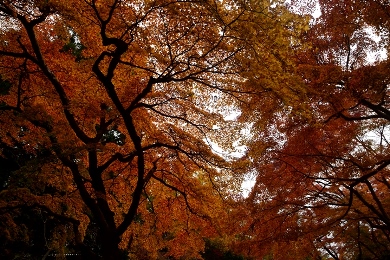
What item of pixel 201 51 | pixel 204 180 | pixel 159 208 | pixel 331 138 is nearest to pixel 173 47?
pixel 201 51

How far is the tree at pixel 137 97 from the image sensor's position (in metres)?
4.21

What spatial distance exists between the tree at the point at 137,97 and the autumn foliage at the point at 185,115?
0.03m

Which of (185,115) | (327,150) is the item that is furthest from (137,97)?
(327,150)

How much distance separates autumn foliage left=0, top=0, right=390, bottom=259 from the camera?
4.37 metres

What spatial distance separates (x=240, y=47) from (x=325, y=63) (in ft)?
8.04

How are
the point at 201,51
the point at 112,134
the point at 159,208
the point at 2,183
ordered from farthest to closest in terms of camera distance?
the point at 112,134 → the point at 2,183 → the point at 159,208 → the point at 201,51

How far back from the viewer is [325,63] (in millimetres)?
5977

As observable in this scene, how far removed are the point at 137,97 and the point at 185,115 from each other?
4.83 feet

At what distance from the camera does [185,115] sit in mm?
6781

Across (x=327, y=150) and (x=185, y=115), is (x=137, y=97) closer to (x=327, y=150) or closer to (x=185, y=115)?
(x=185, y=115)

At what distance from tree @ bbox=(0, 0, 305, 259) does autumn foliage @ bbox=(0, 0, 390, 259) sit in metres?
0.03

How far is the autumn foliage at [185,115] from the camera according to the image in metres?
A: 4.37

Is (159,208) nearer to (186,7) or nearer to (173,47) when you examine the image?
(173,47)

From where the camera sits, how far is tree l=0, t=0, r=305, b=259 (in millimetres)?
4215
